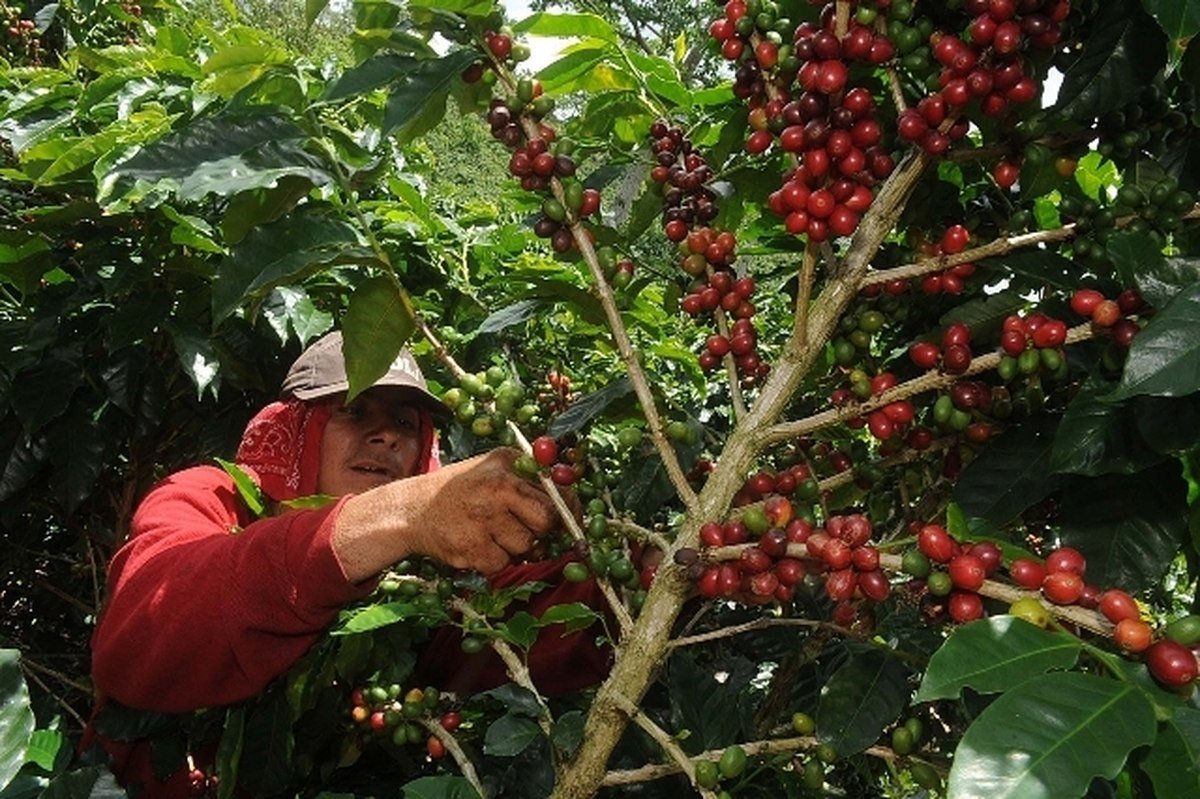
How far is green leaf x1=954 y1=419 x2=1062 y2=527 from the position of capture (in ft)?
4.22

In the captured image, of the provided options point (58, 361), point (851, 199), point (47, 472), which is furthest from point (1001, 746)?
point (47, 472)

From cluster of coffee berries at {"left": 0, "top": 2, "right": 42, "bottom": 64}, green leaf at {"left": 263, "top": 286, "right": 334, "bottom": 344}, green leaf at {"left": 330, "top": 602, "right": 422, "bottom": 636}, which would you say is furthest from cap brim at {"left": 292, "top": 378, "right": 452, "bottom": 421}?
cluster of coffee berries at {"left": 0, "top": 2, "right": 42, "bottom": 64}

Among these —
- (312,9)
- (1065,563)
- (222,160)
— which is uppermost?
(312,9)

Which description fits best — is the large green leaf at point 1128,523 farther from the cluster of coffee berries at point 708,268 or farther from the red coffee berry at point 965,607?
the cluster of coffee berries at point 708,268

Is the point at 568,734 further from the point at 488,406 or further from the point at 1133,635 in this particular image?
the point at 1133,635

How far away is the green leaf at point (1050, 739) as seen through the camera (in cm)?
69

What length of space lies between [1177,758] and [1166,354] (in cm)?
36

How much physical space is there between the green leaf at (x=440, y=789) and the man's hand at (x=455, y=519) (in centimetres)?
32

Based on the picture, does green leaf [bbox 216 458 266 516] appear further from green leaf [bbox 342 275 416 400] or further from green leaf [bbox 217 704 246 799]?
green leaf [bbox 342 275 416 400]

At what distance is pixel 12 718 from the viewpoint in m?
1.08

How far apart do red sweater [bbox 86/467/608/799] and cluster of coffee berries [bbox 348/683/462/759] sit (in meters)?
0.20

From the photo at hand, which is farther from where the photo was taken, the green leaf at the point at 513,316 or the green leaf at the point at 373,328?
the green leaf at the point at 513,316

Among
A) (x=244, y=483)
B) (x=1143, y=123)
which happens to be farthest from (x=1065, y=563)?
(x=244, y=483)

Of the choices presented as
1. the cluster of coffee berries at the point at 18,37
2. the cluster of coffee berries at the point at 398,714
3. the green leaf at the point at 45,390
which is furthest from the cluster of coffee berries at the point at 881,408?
the cluster of coffee berries at the point at 18,37
